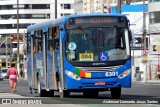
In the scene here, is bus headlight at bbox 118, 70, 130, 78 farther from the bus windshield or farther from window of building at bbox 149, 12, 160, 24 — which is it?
window of building at bbox 149, 12, 160, 24

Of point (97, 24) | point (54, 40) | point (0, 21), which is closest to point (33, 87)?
point (54, 40)

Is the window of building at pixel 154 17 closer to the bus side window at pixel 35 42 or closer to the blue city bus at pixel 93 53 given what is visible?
the bus side window at pixel 35 42

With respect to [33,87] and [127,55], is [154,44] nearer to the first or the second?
[33,87]

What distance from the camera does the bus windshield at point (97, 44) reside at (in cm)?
2384

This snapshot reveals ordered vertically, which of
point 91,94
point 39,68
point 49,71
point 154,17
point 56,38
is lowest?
point 91,94

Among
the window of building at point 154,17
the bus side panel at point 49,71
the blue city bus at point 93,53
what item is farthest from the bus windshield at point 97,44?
the window of building at point 154,17

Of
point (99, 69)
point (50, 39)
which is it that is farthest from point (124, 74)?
point (50, 39)

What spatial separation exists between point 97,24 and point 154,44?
151 feet

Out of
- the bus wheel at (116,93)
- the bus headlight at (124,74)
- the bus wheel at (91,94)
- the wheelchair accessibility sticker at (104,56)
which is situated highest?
the wheelchair accessibility sticker at (104,56)

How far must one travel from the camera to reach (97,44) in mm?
23922

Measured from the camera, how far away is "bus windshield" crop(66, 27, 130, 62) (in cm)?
2384

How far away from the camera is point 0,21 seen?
457ft

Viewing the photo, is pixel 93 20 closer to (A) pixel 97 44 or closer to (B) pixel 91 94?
(A) pixel 97 44

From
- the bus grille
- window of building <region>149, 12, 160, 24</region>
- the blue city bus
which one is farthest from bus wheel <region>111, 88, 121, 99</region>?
window of building <region>149, 12, 160, 24</region>
